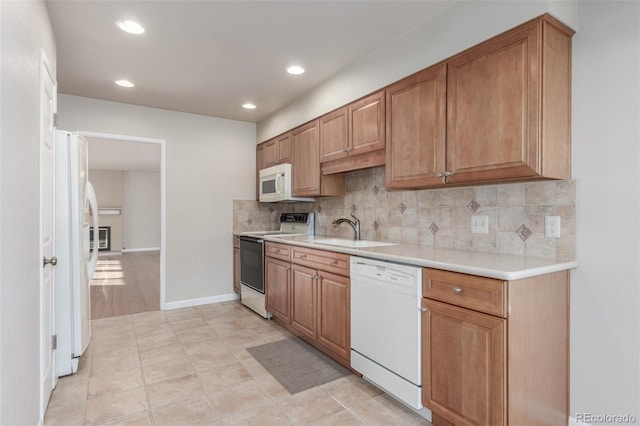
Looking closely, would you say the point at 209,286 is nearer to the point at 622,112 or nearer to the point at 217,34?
the point at 217,34

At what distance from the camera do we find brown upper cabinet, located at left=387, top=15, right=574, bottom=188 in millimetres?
1652

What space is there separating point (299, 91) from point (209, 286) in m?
2.66

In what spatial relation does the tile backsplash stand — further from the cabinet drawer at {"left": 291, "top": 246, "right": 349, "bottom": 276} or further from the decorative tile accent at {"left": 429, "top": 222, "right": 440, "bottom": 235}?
the cabinet drawer at {"left": 291, "top": 246, "right": 349, "bottom": 276}

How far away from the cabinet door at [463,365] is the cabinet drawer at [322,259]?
2.47 ft

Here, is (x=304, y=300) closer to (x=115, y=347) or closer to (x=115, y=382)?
(x=115, y=382)

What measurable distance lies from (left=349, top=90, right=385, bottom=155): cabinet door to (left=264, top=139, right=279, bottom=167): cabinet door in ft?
5.03

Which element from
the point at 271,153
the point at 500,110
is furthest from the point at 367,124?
the point at 271,153

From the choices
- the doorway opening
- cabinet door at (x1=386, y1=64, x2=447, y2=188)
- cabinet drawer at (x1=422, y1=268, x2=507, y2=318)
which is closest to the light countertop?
cabinet drawer at (x1=422, y1=268, x2=507, y2=318)

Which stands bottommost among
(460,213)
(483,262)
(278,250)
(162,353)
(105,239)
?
(162,353)

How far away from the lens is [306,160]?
11.4 feet

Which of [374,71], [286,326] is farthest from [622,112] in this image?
[286,326]

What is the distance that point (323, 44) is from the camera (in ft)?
8.29

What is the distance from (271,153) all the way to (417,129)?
2.39m

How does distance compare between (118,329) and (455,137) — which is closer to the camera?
(455,137)
